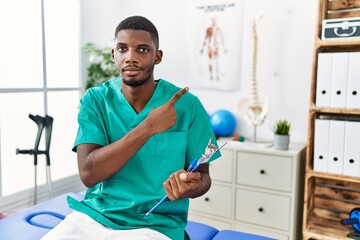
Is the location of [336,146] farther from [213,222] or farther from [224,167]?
[213,222]

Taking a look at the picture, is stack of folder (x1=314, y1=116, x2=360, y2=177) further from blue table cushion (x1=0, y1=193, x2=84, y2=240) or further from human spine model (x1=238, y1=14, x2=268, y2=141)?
blue table cushion (x1=0, y1=193, x2=84, y2=240)

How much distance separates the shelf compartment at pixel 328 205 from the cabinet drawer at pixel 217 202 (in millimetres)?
487

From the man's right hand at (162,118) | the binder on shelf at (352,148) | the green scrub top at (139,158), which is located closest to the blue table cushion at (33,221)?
the green scrub top at (139,158)

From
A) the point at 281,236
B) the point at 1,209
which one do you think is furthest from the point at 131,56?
the point at 1,209

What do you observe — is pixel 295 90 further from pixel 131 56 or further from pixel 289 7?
pixel 131 56

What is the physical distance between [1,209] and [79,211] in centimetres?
147

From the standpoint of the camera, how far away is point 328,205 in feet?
6.98

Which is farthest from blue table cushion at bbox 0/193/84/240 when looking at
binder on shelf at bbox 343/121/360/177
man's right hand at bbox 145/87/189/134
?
binder on shelf at bbox 343/121/360/177

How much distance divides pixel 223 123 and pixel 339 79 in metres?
0.85

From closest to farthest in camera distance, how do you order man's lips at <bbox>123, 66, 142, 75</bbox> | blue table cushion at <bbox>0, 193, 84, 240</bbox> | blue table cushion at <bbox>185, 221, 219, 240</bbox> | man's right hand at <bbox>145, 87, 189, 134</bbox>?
man's right hand at <bbox>145, 87, 189, 134</bbox>
man's lips at <bbox>123, 66, 142, 75</bbox>
blue table cushion at <bbox>0, 193, 84, 240</bbox>
blue table cushion at <bbox>185, 221, 219, 240</bbox>

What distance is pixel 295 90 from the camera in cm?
234

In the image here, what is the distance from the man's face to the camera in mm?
1101

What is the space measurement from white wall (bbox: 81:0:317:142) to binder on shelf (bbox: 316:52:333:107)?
477 mm

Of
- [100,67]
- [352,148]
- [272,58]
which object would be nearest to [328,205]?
[352,148]
